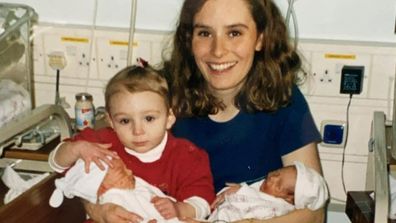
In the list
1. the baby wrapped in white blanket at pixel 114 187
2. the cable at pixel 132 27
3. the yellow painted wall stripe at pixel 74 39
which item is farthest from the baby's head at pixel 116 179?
the yellow painted wall stripe at pixel 74 39

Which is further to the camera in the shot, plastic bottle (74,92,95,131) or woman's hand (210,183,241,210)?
plastic bottle (74,92,95,131)

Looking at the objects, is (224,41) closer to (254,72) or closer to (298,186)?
(254,72)

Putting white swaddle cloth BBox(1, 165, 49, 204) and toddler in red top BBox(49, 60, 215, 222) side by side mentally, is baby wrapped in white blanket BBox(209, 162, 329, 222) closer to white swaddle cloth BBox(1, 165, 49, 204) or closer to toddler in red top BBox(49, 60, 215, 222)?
toddler in red top BBox(49, 60, 215, 222)

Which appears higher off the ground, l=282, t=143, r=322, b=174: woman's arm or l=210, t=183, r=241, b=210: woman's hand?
l=282, t=143, r=322, b=174: woman's arm

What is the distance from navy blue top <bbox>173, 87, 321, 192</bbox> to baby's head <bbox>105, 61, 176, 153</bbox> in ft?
0.76

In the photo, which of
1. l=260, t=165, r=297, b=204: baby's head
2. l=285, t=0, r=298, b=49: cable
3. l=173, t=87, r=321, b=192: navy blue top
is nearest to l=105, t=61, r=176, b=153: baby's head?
l=173, t=87, r=321, b=192: navy blue top

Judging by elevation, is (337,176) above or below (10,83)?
below

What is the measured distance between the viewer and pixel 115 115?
1.66 meters

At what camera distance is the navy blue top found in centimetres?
183

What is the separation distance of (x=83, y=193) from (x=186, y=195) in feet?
0.97

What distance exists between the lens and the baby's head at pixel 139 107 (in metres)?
1.62

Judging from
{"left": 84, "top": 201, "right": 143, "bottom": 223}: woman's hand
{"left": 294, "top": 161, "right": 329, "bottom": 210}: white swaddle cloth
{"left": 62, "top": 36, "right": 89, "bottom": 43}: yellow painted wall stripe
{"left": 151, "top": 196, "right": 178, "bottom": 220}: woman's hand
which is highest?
{"left": 62, "top": 36, "right": 89, "bottom": 43}: yellow painted wall stripe

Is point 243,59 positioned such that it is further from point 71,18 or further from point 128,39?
point 71,18

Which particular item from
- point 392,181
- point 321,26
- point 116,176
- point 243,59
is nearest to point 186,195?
point 116,176
